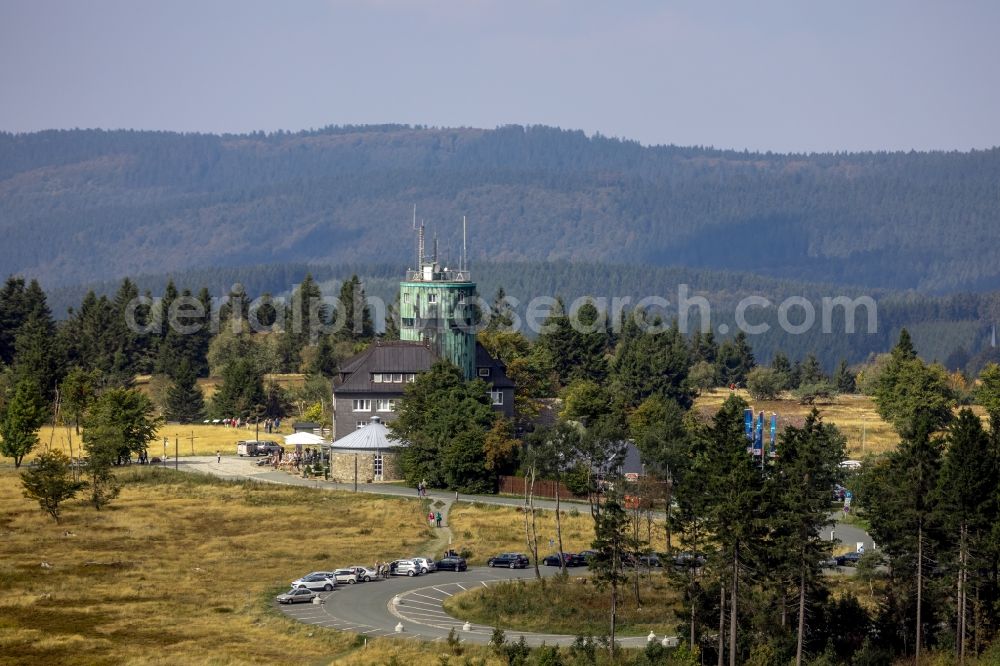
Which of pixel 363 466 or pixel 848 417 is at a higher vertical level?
pixel 848 417

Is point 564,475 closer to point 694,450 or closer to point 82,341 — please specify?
point 694,450

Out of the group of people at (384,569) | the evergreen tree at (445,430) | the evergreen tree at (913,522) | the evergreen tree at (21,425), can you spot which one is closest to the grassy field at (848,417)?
the evergreen tree at (445,430)

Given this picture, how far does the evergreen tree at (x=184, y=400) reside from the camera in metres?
172

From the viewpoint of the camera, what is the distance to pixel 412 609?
8869 cm

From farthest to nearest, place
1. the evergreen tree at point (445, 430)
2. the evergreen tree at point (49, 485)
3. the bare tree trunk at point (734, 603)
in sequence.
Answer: the evergreen tree at point (445, 430), the evergreen tree at point (49, 485), the bare tree trunk at point (734, 603)

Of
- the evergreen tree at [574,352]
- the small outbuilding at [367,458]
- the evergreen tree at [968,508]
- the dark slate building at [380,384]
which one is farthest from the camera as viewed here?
the evergreen tree at [574,352]

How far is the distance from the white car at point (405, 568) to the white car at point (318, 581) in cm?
487

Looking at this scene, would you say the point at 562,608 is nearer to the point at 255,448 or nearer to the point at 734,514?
the point at 734,514

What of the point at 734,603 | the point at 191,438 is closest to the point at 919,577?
the point at 734,603

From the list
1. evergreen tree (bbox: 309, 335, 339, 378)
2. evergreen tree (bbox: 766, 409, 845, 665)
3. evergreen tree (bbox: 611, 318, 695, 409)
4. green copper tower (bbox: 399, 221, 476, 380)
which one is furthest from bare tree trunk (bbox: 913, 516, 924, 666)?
evergreen tree (bbox: 309, 335, 339, 378)

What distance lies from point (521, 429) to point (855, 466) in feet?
90.0

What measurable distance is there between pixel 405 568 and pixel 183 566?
45.0ft

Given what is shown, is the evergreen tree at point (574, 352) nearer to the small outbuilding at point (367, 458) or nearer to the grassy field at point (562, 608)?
the small outbuilding at point (367, 458)

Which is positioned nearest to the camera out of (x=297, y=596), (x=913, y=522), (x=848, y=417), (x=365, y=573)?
(x=913, y=522)
